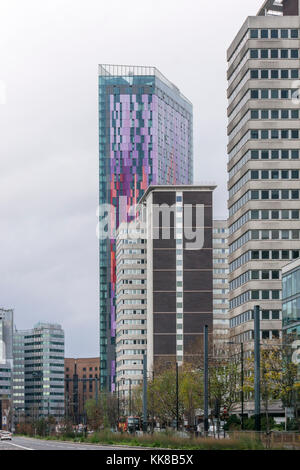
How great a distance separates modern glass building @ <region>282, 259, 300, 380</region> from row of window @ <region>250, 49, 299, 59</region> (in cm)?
4207

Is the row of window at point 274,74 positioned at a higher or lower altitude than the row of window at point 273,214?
higher

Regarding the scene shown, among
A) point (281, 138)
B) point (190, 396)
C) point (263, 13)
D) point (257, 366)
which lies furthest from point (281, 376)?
point (263, 13)

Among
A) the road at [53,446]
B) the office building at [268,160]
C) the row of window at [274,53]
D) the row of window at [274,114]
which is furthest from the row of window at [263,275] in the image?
the road at [53,446]

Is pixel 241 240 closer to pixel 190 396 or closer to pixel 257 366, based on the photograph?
pixel 190 396

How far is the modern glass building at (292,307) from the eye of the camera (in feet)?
313

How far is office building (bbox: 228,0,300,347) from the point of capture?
13288 centimetres

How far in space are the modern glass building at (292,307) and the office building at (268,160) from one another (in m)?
29.0

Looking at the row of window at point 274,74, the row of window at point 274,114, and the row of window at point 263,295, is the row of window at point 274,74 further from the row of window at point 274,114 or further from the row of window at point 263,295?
the row of window at point 263,295

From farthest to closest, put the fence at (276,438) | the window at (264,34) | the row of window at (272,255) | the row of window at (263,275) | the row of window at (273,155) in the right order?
the window at (264,34), the row of window at (273,155), the row of window at (272,255), the row of window at (263,275), the fence at (276,438)

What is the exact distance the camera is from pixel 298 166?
135m

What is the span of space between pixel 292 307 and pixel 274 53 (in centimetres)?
4823

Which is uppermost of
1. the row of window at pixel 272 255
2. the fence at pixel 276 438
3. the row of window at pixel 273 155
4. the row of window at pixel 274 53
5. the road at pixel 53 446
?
the row of window at pixel 274 53

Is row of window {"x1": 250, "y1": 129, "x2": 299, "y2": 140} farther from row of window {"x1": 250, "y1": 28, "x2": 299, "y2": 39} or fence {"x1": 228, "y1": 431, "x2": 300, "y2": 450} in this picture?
fence {"x1": 228, "y1": 431, "x2": 300, "y2": 450}

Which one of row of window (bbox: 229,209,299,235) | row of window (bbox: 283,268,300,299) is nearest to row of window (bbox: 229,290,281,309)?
row of window (bbox: 229,209,299,235)
